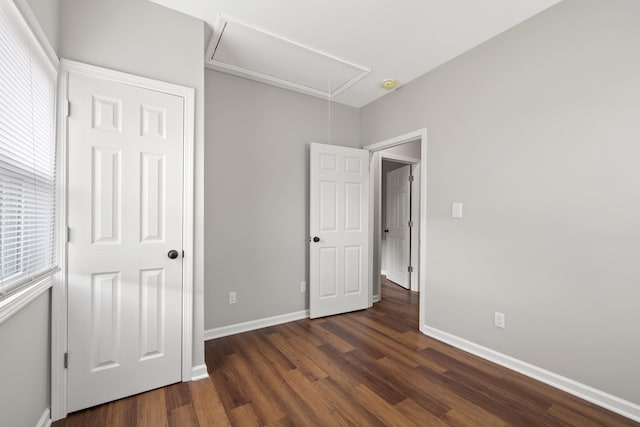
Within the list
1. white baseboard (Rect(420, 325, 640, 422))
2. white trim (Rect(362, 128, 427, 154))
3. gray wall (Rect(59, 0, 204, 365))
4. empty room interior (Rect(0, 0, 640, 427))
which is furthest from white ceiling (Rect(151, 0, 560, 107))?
white baseboard (Rect(420, 325, 640, 422))

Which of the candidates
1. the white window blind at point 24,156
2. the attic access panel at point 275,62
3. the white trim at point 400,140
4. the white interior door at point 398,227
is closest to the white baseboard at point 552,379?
the white trim at point 400,140

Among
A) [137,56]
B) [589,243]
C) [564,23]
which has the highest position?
[564,23]

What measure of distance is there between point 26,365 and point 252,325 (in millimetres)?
1818

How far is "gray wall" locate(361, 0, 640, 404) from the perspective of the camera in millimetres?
1696

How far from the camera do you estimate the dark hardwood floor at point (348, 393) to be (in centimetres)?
164

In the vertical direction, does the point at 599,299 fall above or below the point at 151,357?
above

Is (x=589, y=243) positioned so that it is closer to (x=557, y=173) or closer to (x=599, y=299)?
(x=599, y=299)

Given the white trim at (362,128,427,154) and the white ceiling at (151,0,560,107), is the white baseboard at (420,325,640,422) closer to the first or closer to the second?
the white trim at (362,128,427,154)

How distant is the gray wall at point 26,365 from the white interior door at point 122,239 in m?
0.14

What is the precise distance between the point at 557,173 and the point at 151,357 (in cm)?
314

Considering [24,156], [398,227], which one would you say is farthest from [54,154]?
[398,227]

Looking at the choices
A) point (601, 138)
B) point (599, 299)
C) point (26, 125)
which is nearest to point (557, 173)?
point (601, 138)

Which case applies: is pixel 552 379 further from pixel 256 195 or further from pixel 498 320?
pixel 256 195

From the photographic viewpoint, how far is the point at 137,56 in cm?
189
